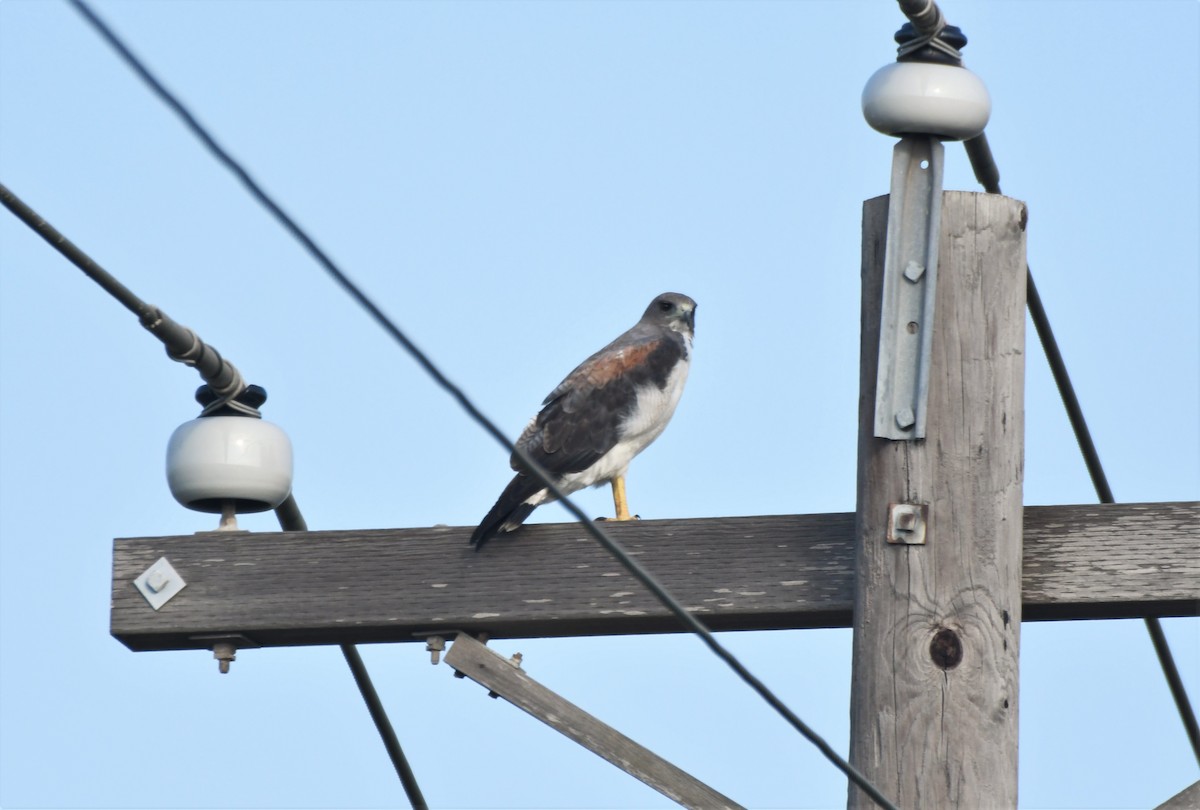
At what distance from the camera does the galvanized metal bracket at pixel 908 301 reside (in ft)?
12.6

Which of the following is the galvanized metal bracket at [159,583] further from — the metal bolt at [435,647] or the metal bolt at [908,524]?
the metal bolt at [908,524]

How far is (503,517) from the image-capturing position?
425 cm

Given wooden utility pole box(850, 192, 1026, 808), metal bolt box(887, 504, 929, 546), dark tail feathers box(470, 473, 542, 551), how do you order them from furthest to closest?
dark tail feathers box(470, 473, 542, 551)
metal bolt box(887, 504, 929, 546)
wooden utility pole box(850, 192, 1026, 808)

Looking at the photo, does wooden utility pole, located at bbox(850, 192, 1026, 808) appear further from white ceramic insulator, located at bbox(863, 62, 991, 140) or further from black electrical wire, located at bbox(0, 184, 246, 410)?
black electrical wire, located at bbox(0, 184, 246, 410)

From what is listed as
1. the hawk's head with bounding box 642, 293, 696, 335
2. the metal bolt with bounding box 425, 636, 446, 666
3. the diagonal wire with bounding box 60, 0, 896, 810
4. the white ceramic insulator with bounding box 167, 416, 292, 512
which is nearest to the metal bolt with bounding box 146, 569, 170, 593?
the white ceramic insulator with bounding box 167, 416, 292, 512

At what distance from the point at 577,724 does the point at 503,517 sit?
517mm

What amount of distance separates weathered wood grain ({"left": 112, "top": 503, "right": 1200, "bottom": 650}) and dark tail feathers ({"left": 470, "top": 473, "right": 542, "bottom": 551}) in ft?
0.09

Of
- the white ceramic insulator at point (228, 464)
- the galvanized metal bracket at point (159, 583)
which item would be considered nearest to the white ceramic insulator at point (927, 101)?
the white ceramic insulator at point (228, 464)

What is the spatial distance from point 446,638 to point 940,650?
1.12 metres

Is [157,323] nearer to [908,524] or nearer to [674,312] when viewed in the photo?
[908,524]

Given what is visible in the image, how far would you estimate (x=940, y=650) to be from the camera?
3766mm

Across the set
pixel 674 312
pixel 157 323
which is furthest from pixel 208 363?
pixel 674 312

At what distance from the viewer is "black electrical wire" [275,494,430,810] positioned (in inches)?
184

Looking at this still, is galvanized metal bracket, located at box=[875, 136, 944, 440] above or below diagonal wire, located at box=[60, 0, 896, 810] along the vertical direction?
above
